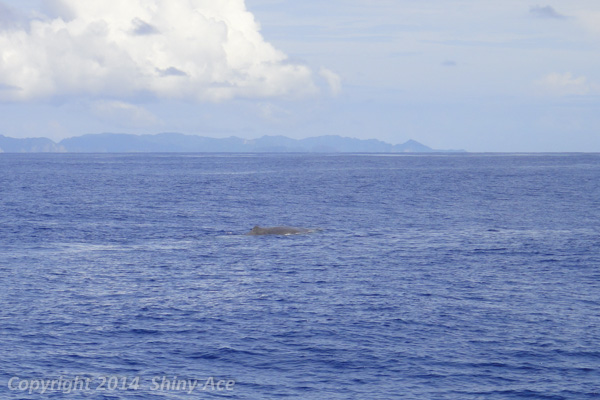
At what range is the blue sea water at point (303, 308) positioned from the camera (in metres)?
34.4

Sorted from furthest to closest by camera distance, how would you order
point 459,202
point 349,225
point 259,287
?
1. point 459,202
2. point 349,225
3. point 259,287

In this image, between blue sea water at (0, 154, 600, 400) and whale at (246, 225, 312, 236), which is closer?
blue sea water at (0, 154, 600, 400)

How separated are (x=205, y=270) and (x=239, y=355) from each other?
2095cm

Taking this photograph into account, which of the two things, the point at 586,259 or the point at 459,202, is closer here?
the point at 586,259

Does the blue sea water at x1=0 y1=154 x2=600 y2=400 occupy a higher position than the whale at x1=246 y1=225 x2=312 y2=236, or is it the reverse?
the whale at x1=246 y1=225 x2=312 y2=236

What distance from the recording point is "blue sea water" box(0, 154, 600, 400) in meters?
34.4

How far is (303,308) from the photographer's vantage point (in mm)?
46406

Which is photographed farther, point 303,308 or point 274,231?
point 274,231

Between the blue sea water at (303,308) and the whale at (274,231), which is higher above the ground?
the whale at (274,231)

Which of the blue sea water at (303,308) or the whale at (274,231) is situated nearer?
the blue sea water at (303,308)

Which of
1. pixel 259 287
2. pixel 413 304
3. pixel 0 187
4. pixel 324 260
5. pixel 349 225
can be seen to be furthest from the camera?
pixel 0 187

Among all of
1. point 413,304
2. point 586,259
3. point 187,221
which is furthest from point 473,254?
point 187,221

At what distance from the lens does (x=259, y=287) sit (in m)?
52.1

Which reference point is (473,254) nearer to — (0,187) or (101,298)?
(101,298)
